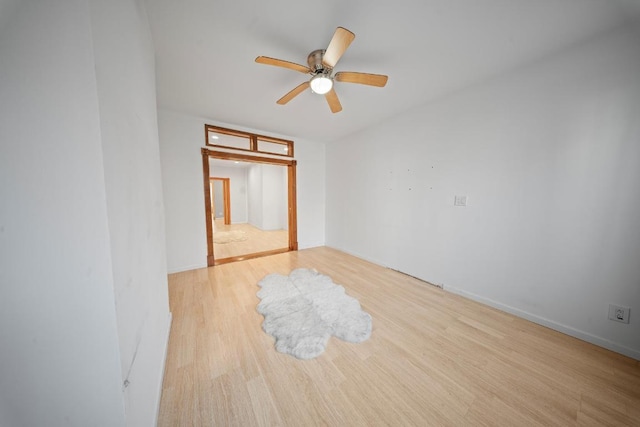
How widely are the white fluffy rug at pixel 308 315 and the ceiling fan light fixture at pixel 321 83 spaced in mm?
2126

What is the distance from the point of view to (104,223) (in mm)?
574

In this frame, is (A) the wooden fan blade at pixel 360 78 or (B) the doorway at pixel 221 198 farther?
(B) the doorway at pixel 221 198

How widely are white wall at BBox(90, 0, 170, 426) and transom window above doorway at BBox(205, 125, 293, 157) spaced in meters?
2.18

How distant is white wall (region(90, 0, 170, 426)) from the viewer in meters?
0.62

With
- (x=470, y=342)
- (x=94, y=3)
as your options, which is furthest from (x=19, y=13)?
(x=470, y=342)

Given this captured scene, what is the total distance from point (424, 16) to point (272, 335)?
8.83 ft

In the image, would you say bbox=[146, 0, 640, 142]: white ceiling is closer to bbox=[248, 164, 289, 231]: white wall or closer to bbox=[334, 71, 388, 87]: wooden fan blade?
bbox=[334, 71, 388, 87]: wooden fan blade

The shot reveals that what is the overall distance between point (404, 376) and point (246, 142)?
12.5 ft

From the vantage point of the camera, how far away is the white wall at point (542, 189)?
1.47 metres

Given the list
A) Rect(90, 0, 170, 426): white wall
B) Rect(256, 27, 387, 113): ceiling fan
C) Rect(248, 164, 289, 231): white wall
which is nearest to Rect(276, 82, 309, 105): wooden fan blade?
Rect(256, 27, 387, 113): ceiling fan

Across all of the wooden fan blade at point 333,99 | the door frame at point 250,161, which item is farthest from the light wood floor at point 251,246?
the wooden fan blade at point 333,99

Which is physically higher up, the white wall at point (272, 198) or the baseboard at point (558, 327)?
the white wall at point (272, 198)

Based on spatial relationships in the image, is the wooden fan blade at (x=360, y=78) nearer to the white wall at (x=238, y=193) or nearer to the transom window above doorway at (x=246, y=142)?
the transom window above doorway at (x=246, y=142)

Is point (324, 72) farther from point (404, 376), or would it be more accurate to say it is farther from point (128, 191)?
point (404, 376)
